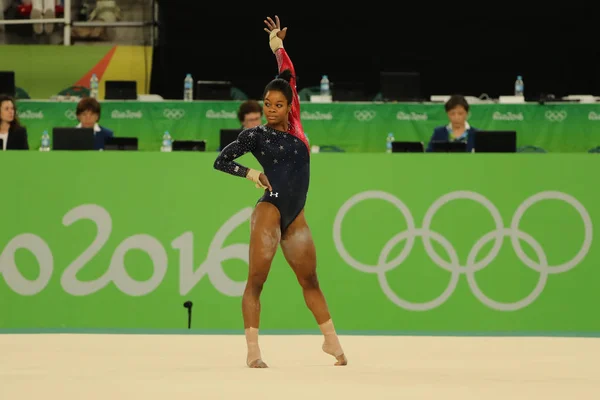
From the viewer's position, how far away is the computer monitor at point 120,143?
30.7 ft

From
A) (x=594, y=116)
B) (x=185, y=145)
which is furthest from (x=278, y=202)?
(x=594, y=116)

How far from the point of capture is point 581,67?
15477mm

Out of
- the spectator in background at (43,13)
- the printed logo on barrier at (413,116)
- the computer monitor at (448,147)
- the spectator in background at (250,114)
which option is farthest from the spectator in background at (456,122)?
the spectator in background at (43,13)

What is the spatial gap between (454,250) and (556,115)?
503 centimetres

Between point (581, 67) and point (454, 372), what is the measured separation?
→ 11.6 metres

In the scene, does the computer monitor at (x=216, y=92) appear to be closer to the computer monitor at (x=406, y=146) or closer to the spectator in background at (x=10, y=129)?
the computer monitor at (x=406, y=146)

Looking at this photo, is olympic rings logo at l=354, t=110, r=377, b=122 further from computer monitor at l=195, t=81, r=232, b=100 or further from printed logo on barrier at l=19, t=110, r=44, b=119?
printed logo on barrier at l=19, t=110, r=44, b=119

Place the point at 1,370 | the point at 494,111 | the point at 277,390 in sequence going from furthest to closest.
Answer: the point at 494,111 → the point at 1,370 → the point at 277,390

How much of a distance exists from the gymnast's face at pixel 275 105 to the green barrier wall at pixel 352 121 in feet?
21.5

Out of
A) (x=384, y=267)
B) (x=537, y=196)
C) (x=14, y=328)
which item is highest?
(x=537, y=196)

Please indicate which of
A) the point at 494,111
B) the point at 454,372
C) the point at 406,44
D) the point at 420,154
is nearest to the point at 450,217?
the point at 420,154

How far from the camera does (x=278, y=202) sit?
5.06 metres

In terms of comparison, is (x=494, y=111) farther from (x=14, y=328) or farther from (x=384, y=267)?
(x=14, y=328)

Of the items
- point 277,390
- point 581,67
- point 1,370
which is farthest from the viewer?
point 581,67
